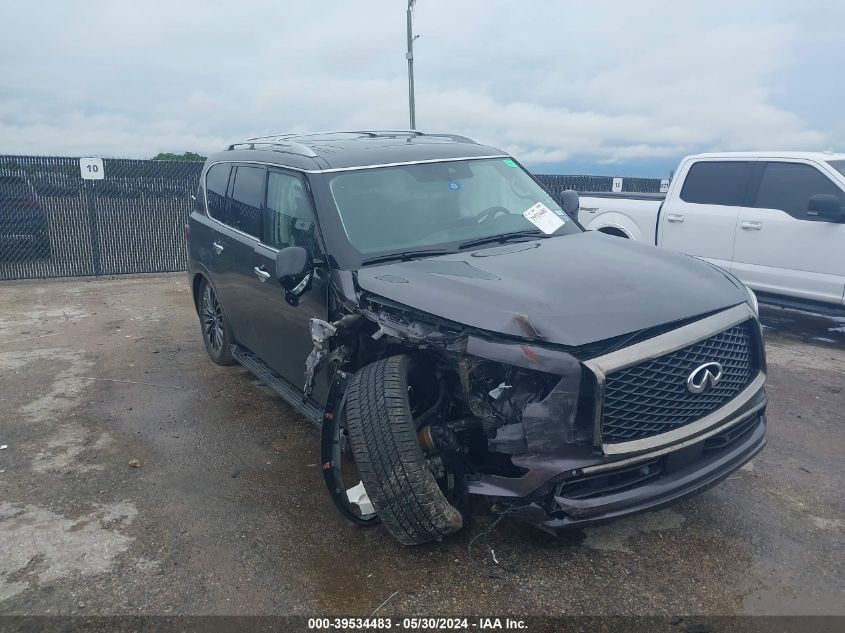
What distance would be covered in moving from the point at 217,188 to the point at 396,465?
377 centimetres

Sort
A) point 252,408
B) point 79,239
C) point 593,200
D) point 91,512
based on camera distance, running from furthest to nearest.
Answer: point 79,239, point 593,200, point 252,408, point 91,512

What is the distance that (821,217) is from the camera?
7023mm

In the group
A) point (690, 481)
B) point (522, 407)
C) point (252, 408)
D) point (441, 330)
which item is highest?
point (441, 330)

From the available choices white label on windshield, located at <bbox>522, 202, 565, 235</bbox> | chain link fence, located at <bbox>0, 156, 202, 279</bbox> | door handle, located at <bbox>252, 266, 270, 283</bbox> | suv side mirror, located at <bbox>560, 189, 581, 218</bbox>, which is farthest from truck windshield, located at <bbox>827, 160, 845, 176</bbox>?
chain link fence, located at <bbox>0, 156, 202, 279</bbox>

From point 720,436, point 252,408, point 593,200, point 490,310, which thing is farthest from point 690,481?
point 593,200

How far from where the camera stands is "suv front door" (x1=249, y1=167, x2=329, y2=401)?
408 cm

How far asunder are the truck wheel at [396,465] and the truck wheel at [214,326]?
304 centimetres

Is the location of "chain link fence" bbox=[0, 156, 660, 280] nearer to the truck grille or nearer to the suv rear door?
the suv rear door

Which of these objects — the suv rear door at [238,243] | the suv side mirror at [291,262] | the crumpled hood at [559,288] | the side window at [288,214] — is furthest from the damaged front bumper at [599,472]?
the suv rear door at [238,243]

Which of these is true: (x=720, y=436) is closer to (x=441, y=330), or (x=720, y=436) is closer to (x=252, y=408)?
(x=441, y=330)

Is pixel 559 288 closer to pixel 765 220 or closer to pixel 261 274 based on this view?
pixel 261 274

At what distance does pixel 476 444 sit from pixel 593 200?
22.8ft

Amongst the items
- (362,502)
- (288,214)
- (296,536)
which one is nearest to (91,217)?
(288,214)

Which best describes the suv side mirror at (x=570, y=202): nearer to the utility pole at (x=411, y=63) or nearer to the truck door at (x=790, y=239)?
the truck door at (x=790, y=239)
